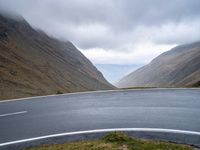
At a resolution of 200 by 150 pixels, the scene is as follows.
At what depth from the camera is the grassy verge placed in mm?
7078

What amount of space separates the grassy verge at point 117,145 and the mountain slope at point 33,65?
68.7 m

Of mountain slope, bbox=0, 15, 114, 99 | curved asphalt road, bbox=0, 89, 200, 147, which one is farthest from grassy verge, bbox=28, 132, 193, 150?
mountain slope, bbox=0, 15, 114, 99

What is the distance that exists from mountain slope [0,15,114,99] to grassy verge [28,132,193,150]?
6872 centimetres

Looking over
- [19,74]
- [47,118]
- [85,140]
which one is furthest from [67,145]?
[19,74]

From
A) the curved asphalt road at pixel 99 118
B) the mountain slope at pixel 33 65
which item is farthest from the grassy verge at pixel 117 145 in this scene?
the mountain slope at pixel 33 65

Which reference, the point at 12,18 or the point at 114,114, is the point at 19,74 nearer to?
the point at 12,18

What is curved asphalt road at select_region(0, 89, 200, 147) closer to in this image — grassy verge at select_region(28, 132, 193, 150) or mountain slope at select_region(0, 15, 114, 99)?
grassy verge at select_region(28, 132, 193, 150)

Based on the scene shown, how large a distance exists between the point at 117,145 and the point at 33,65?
105613 mm

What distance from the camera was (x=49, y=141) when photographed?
8.33 metres

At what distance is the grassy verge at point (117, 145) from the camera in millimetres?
7078

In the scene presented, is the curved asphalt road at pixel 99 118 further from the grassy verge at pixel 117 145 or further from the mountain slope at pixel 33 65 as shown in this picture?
the mountain slope at pixel 33 65

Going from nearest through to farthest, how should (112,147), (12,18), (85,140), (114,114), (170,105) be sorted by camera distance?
(112,147) < (85,140) < (114,114) < (170,105) < (12,18)

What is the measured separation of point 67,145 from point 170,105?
21.5ft

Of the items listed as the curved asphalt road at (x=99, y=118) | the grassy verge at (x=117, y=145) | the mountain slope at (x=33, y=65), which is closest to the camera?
the grassy verge at (x=117, y=145)
